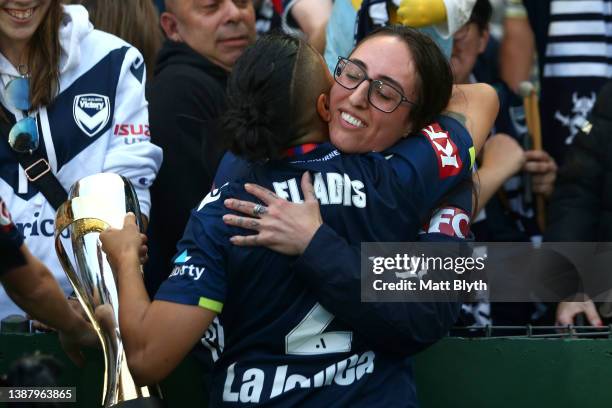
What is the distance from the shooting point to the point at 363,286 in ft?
8.84

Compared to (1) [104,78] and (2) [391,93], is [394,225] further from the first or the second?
(1) [104,78]

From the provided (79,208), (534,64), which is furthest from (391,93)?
(534,64)

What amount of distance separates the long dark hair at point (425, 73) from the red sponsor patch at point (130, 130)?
1015mm

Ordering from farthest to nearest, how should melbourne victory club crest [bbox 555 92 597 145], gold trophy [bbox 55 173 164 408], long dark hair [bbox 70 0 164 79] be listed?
melbourne victory club crest [bbox 555 92 597 145] < long dark hair [bbox 70 0 164 79] < gold trophy [bbox 55 173 164 408]

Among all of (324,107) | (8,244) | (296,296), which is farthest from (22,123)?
(296,296)

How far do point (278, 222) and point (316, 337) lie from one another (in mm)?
283

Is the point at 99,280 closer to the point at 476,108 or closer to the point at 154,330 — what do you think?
the point at 154,330

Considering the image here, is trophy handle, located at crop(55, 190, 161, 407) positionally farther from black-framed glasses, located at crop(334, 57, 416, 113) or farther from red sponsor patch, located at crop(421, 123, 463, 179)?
red sponsor patch, located at crop(421, 123, 463, 179)

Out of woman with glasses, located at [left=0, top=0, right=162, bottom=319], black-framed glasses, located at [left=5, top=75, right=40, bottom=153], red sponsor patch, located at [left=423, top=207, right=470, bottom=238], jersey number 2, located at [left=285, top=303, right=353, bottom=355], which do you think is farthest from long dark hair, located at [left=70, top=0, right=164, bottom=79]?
jersey number 2, located at [left=285, top=303, right=353, bottom=355]

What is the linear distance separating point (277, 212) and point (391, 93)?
422mm

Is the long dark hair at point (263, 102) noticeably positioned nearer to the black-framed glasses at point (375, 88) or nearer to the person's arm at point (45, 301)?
the black-framed glasses at point (375, 88)

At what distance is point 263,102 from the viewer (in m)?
2.67

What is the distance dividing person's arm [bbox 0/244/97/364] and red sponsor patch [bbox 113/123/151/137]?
0.72m

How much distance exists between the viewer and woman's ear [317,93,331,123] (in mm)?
2812
